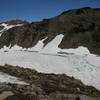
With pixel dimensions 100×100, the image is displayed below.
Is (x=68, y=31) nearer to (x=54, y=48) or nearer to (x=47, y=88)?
(x=54, y=48)

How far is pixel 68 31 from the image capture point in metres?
62.0

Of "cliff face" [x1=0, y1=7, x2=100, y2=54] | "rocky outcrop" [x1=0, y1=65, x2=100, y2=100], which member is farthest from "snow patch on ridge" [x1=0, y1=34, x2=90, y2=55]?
"rocky outcrop" [x1=0, y1=65, x2=100, y2=100]

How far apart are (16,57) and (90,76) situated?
16.8 meters

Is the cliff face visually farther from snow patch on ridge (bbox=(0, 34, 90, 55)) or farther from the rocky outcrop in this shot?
the rocky outcrop

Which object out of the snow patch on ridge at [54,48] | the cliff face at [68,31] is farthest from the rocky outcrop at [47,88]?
the cliff face at [68,31]

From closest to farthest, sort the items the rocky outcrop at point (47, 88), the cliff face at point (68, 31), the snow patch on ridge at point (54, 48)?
the rocky outcrop at point (47, 88)
the snow patch on ridge at point (54, 48)
the cliff face at point (68, 31)

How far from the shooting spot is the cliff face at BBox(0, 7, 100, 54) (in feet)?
180

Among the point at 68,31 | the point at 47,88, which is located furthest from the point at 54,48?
the point at 47,88

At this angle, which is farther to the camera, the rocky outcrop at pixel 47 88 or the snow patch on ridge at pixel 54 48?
the snow patch on ridge at pixel 54 48

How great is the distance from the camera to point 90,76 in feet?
94.0

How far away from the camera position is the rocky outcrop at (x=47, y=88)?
15273mm

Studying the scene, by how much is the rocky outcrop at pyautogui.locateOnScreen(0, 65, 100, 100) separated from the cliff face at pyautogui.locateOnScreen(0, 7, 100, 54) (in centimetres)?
2481

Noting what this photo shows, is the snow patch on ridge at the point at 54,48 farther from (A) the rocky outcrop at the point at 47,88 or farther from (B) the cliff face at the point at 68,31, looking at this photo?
(A) the rocky outcrop at the point at 47,88

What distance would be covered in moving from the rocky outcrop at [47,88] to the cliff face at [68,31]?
24.8m
